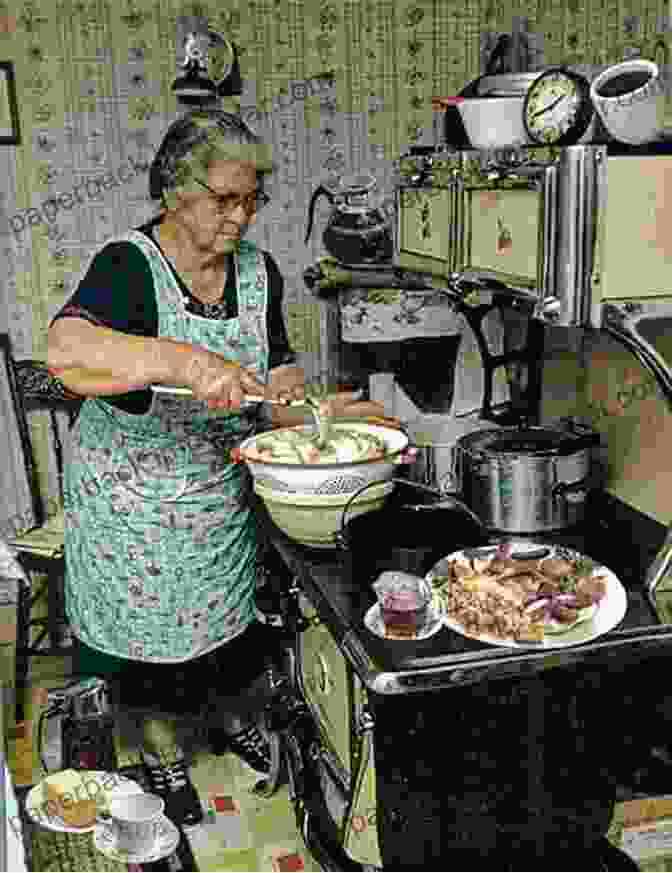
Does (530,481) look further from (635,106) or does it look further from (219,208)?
(219,208)

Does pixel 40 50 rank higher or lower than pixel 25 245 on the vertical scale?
higher

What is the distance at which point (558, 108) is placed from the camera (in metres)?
1.39

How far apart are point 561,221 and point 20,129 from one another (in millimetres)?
1828

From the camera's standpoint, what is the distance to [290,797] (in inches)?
82.2

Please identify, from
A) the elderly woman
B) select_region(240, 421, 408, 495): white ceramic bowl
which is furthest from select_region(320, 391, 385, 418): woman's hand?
select_region(240, 421, 408, 495): white ceramic bowl

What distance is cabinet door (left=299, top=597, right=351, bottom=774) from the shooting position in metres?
1.52

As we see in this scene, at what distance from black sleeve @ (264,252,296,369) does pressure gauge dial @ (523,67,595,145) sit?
0.65 meters

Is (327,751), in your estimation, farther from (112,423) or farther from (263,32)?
(263,32)

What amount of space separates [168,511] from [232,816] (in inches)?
24.7

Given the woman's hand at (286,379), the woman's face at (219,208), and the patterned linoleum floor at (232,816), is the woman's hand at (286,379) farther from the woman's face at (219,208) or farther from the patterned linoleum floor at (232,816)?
the patterned linoleum floor at (232,816)

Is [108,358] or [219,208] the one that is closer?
[108,358]

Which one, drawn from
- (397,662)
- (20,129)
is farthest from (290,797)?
(20,129)

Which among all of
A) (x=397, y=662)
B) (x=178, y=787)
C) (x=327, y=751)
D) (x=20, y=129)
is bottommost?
(x=178, y=787)

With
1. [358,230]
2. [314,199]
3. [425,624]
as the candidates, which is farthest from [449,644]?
[314,199]
